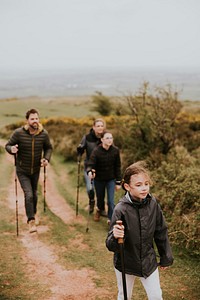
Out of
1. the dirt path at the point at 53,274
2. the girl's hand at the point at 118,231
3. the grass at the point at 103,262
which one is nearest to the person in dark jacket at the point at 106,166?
the grass at the point at 103,262

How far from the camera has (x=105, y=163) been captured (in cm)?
866

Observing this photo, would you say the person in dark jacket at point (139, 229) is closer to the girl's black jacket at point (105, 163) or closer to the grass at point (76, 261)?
the grass at point (76, 261)

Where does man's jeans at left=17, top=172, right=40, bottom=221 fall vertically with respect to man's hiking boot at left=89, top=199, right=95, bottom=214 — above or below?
above

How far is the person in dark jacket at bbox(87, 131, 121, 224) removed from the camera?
28.0ft

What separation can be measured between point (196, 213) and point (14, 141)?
13.9 ft

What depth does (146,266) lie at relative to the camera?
176 inches

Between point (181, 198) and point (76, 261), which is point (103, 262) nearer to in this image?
point (76, 261)

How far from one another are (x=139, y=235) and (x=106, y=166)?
14.2 ft

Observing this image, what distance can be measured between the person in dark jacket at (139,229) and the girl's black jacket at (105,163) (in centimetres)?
403

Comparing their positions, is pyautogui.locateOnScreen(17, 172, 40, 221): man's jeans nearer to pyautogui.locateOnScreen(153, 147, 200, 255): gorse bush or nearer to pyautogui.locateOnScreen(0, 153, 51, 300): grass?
pyautogui.locateOnScreen(0, 153, 51, 300): grass

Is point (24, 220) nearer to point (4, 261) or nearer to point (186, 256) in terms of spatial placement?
point (4, 261)

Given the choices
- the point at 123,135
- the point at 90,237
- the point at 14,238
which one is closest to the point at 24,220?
the point at 14,238

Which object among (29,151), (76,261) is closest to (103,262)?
(76,261)

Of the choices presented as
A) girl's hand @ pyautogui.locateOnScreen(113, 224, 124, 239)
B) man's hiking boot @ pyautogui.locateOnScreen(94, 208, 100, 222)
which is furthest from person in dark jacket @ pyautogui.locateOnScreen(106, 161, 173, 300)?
man's hiking boot @ pyautogui.locateOnScreen(94, 208, 100, 222)
